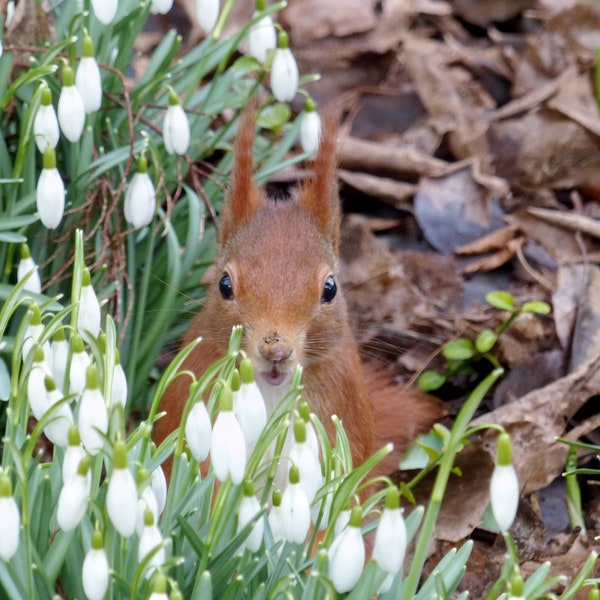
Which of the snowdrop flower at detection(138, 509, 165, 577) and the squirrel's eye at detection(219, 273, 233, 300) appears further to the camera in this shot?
the squirrel's eye at detection(219, 273, 233, 300)

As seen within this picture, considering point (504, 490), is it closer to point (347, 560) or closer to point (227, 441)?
point (347, 560)

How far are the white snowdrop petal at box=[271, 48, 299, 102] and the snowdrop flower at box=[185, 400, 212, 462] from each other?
1.69 m

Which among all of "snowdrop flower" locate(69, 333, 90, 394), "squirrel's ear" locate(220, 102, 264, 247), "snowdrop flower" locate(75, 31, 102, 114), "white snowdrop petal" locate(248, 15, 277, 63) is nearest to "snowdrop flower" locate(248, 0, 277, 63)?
"white snowdrop petal" locate(248, 15, 277, 63)

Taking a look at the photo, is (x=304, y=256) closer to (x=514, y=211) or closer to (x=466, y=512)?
(x=466, y=512)

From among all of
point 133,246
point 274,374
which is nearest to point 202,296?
point 133,246

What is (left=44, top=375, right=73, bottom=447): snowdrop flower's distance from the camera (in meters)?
2.29

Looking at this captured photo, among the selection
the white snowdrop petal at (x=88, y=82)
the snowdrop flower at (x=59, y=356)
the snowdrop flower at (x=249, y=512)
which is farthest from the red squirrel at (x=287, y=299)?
the snowdrop flower at (x=249, y=512)

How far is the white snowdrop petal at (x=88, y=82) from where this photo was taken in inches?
Result: 130

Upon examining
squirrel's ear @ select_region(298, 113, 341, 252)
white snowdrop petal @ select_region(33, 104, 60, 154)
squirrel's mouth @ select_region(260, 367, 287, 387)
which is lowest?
squirrel's mouth @ select_region(260, 367, 287, 387)

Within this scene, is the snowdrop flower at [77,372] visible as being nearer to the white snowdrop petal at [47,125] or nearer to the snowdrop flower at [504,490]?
the snowdrop flower at [504,490]

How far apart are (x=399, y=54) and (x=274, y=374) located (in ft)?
10.5

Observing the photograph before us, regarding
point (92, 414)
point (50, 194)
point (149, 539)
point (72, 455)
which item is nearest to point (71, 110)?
point (50, 194)

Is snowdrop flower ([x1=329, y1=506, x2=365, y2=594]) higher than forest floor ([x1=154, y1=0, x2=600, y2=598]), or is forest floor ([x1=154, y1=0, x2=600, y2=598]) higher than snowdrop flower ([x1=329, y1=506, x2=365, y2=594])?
snowdrop flower ([x1=329, y1=506, x2=365, y2=594])

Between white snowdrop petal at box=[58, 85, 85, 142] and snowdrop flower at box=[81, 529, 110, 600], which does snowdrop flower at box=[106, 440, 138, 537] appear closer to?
snowdrop flower at box=[81, 529, 110, 600]
